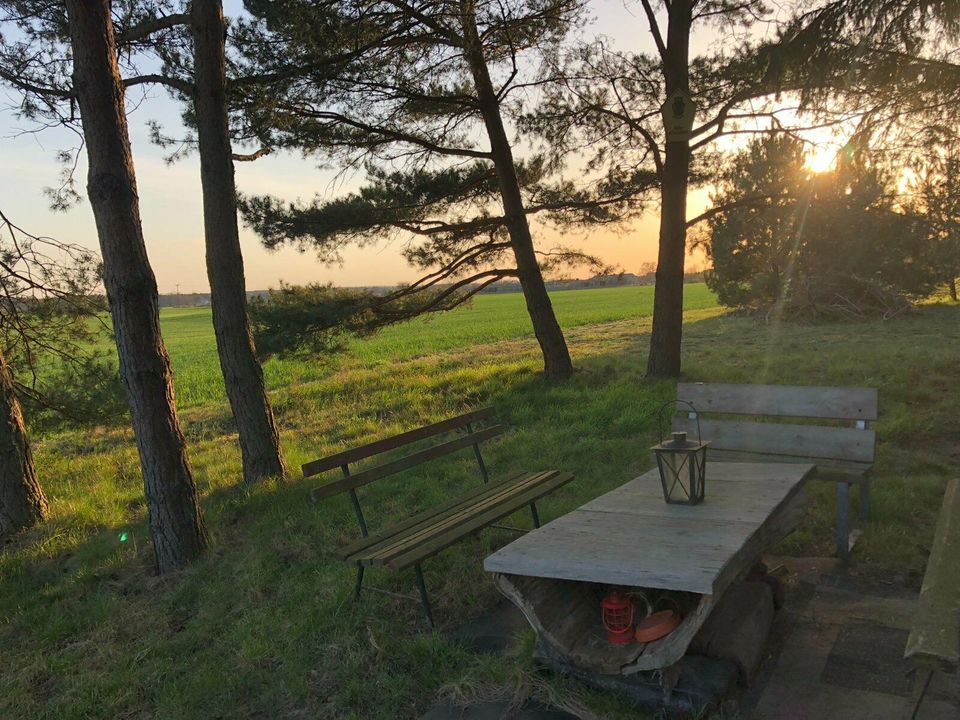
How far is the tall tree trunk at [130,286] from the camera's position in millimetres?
4332

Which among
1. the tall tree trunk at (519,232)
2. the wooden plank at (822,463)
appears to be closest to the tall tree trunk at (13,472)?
the wooden plank at (822,463)

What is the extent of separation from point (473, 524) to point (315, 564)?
1.32 m

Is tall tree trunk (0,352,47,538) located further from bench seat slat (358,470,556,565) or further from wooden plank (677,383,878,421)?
wooden plank (677,383,878,421)

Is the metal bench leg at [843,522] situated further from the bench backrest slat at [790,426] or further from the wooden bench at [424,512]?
the wooden bench at [424,512]

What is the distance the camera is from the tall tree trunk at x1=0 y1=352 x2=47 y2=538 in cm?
564

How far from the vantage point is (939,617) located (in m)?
1.96

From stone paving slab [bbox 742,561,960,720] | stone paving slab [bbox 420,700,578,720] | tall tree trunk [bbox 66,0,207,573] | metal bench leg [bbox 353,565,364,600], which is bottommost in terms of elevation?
stone paving slab [bbox 742,561,960,720]

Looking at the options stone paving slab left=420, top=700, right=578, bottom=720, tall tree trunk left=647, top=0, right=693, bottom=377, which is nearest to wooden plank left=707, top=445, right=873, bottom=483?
stone paving slab left=420, top=700, right=578, bottom=720

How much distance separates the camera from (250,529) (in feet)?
16.7

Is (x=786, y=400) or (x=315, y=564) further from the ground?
(x=786, y=400)

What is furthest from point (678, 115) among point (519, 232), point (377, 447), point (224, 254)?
Answer: point (377, 447)

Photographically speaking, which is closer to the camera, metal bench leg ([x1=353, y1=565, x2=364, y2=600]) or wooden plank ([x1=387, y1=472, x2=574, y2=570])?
wooden plank ([x1=387, y1=472, x2=574, y2=570])

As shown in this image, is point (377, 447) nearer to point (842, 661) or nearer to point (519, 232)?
point (842, 661)

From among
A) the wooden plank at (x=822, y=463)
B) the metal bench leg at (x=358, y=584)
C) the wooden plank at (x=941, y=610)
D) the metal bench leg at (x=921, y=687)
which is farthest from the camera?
the wooden plank at (x=822, y=463)
